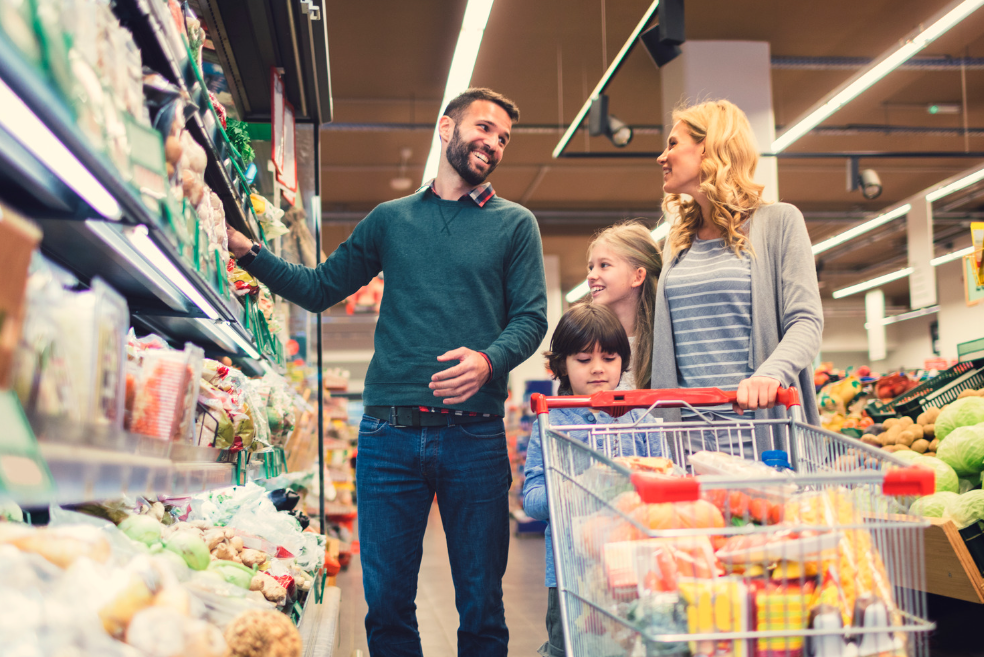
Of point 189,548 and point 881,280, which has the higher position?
point 881,280

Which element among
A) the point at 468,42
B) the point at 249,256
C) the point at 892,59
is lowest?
the point at 249,256

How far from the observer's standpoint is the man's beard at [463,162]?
217cm

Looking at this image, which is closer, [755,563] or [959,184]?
[755,563]

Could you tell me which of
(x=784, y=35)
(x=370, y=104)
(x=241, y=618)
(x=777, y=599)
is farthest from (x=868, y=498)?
(x=370, y=104)

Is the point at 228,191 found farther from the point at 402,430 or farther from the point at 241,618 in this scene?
the point at 241,618

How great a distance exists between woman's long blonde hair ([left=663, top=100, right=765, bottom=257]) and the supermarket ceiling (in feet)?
15.0

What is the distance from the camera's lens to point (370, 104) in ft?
29.2

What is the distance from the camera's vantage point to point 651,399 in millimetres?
1624

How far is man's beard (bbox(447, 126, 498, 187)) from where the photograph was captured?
217 cm

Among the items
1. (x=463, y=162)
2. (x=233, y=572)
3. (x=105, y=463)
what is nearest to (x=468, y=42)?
(x=463, y=162)

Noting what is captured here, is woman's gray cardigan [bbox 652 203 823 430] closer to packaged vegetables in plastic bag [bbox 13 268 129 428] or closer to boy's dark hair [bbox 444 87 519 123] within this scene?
boy's dark hair [bbox 444 87 519 123]

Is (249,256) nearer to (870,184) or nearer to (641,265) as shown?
(641,265)

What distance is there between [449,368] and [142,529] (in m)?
0.81

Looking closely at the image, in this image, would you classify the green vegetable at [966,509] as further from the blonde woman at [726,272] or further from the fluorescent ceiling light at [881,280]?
the fluorescent ceiling light at [881,280]
